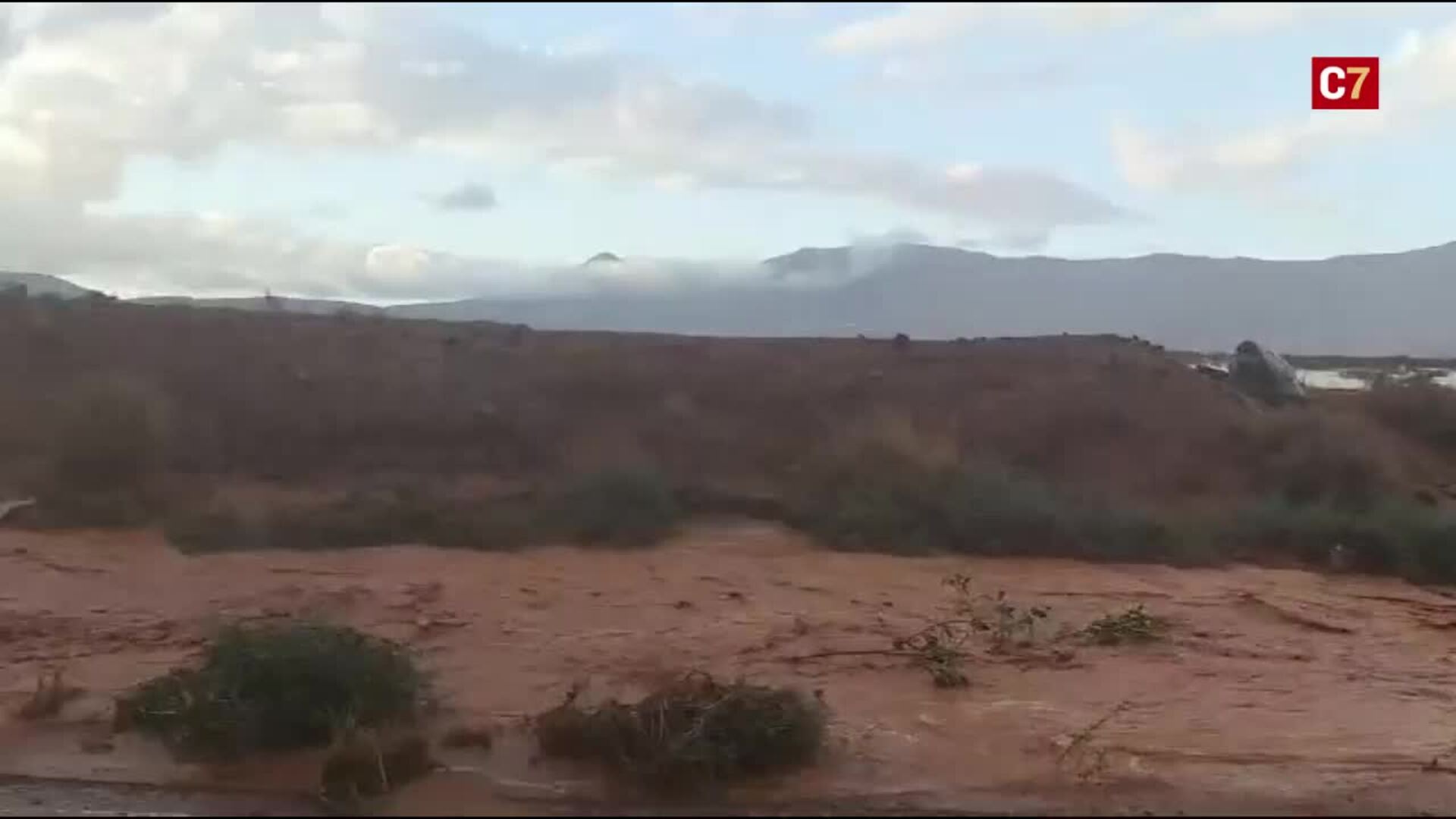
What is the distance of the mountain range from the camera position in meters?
74.9

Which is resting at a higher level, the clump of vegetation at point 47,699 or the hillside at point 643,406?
the hillside at point 643,406

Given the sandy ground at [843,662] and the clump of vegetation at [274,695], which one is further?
the clump of vegetation at [274,695]

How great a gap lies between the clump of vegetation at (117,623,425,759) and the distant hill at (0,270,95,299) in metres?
24.5

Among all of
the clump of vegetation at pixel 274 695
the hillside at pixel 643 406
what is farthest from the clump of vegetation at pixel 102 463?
the clump of vegetation at pixel 274 695

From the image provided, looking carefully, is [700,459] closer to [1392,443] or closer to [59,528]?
[59,528]

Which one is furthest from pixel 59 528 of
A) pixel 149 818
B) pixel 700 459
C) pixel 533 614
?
pixel 149 818

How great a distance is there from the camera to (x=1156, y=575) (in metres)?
15.0

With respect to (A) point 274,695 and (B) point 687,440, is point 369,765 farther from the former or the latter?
(B) point 687,440

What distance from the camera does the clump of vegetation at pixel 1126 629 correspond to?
1176 cm

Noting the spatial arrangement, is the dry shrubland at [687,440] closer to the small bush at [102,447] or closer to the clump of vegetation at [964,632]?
the small bush at [102,447]

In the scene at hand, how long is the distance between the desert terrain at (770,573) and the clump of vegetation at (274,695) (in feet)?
0.67

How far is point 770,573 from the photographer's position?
14.6 m

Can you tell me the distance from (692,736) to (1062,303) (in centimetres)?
7955

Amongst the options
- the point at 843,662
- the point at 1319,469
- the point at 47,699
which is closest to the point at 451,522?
the point at 843,662
